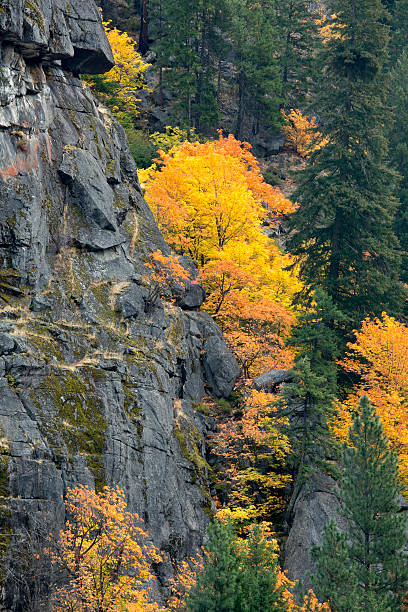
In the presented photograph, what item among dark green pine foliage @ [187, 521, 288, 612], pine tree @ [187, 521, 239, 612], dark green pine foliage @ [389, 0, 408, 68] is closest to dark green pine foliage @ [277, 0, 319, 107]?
dark green pine foliage @ [389, 0, 408, 68]

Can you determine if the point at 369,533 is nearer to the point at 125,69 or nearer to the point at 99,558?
the point at 99,558

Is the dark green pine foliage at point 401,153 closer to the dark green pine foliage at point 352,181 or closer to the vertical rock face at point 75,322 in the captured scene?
the dark green pine foliage at point 352,181

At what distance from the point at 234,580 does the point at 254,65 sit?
45.4 metres

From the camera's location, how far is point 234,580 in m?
15.7

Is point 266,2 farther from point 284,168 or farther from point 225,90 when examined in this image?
point 284,168

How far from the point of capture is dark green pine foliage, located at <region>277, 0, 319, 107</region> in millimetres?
56156

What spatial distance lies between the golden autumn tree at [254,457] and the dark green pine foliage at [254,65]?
3360 cm

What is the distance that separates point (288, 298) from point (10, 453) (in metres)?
18.6

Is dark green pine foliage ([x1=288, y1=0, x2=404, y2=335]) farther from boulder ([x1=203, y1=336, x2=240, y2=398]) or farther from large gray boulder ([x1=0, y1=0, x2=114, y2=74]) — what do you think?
large gray boulder ([x1=0, y1=0, x2=114, y2=74])

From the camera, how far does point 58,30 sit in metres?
24.9

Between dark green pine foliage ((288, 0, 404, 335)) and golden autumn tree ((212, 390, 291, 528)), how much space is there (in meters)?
9.27

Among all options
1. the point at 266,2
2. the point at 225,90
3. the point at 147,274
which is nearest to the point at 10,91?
the point at 147,274

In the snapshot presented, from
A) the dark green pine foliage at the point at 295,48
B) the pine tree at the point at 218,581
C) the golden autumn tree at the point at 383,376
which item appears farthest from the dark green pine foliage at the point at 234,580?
the dark green pine foliage at the point at 295,48

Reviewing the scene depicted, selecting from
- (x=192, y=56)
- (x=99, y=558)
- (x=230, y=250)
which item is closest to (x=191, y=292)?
(x=230, y=250)
